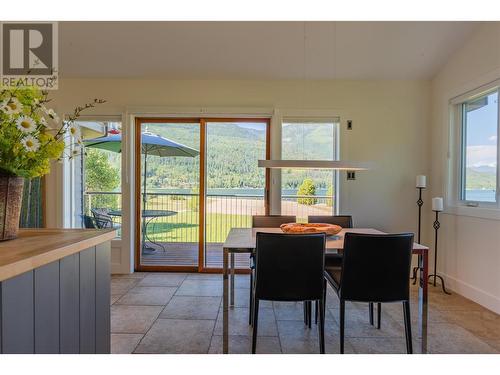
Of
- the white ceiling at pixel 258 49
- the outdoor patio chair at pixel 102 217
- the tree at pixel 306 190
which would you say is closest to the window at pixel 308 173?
the tree at pixel 306 190

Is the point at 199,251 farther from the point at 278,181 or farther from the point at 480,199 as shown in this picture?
the point at 480,199

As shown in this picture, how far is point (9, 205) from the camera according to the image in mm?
1100

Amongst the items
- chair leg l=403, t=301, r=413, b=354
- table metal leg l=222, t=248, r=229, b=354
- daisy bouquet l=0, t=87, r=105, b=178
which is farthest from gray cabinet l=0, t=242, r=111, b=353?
chair leg l=403, t=301, r=413, b=354

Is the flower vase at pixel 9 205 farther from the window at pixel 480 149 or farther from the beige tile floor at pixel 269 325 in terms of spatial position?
the window at pixel 480 149

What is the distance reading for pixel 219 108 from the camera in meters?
3.68

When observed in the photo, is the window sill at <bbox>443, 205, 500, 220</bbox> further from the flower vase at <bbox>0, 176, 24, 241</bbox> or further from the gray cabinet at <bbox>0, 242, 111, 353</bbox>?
the flower vase at <bbox>0, 176, 24, 241</bbox>

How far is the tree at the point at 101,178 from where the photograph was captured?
3.85 m

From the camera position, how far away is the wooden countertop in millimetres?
820

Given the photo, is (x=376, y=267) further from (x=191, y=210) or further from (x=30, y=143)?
(x=191, y=210)

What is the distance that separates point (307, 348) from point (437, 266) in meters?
2.37

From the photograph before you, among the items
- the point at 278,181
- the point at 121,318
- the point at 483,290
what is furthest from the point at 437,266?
the point at 121,318

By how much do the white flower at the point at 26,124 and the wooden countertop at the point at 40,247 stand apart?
0.41m

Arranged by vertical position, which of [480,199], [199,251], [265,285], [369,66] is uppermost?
[369,66]

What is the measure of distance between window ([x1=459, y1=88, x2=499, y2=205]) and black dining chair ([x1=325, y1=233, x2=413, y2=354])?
170cm
